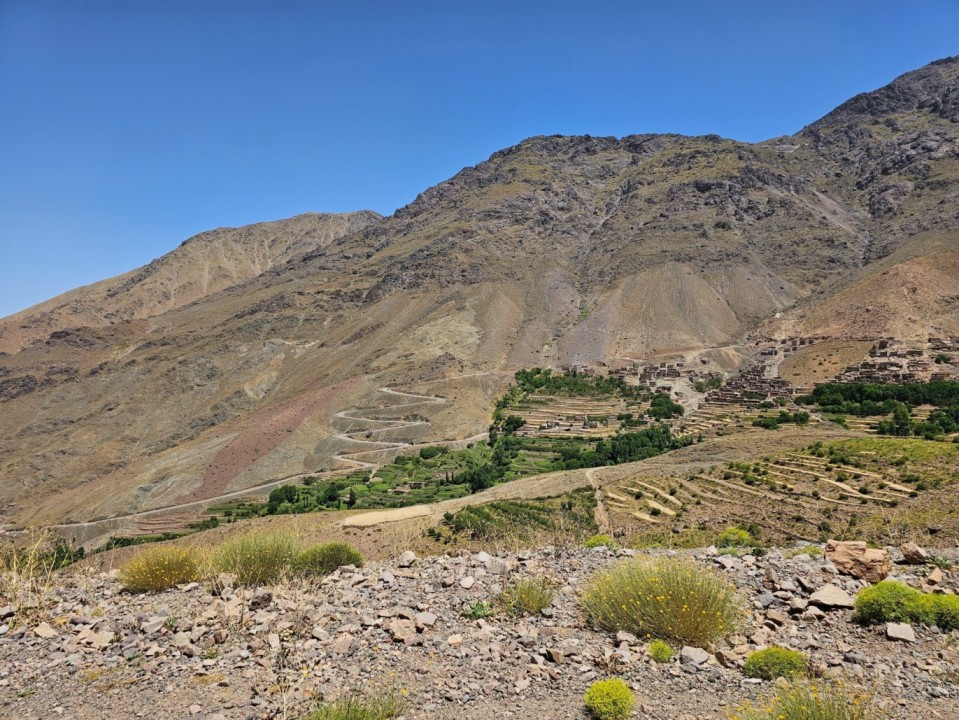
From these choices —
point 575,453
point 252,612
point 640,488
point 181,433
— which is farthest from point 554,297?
point 252,612

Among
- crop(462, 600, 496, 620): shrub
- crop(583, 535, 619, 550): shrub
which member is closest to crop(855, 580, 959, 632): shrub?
crop(583, 535, 619, 550): shrub

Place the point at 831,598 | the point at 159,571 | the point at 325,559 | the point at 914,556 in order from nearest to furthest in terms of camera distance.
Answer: the point at 831,598, the point at 914,556, the point at 159,571, the point at 325,559

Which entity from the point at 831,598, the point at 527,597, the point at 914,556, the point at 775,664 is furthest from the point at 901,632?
the point at 527,597

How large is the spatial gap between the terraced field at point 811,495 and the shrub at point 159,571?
12933mm

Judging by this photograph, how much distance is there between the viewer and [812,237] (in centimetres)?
10731

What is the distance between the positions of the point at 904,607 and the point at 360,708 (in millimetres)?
7736

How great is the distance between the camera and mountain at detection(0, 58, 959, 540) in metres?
70.1

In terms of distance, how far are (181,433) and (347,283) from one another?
5025 cm

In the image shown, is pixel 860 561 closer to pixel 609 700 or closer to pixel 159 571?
pixel 609 700

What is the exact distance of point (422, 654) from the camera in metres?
8.17

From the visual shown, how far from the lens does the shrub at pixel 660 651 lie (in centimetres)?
763

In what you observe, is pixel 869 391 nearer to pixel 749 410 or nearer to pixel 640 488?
pixel 749 410

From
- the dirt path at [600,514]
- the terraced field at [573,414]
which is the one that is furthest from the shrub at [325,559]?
the terraced field at [573,414]

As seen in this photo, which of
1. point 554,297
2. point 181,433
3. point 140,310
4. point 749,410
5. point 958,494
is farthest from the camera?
point 140,310
